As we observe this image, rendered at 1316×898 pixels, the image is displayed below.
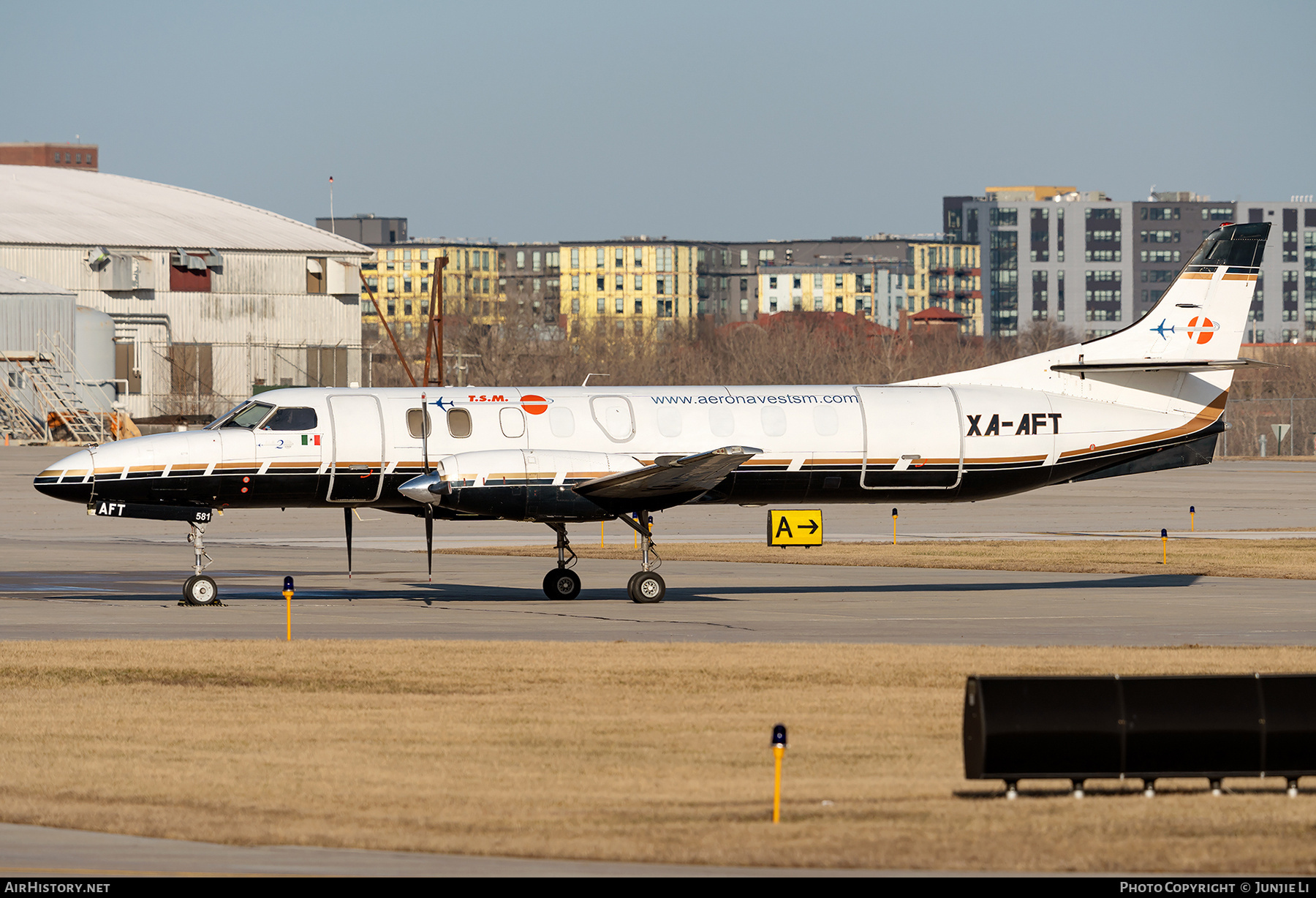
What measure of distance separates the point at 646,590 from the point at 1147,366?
10283 millimetres

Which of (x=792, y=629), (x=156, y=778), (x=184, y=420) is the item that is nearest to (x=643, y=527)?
(x=792, y=629)

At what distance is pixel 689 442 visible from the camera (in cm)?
2902

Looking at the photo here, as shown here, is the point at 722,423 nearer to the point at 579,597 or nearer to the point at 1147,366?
the point at 579,597

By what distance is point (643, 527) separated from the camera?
29141mm

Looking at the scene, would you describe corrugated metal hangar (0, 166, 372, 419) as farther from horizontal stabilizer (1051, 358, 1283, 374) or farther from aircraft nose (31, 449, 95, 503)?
horizontal stabilizer (1051, 358, 1283, 374)

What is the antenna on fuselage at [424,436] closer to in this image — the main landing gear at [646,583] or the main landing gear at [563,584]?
the main landing gear at [563,584]

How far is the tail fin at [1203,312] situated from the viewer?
3141 cm

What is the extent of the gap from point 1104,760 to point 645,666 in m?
9.02

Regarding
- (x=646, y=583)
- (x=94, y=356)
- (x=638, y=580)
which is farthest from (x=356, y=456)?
(x=94, y=356)

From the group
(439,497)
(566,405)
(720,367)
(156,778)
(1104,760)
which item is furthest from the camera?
(720,367)

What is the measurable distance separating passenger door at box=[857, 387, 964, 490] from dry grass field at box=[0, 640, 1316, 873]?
22.4ft

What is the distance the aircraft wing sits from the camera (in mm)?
27375

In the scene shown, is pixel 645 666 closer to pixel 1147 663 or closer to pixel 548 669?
pixel 548 669

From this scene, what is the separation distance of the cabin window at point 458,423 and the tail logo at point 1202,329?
538 inches
